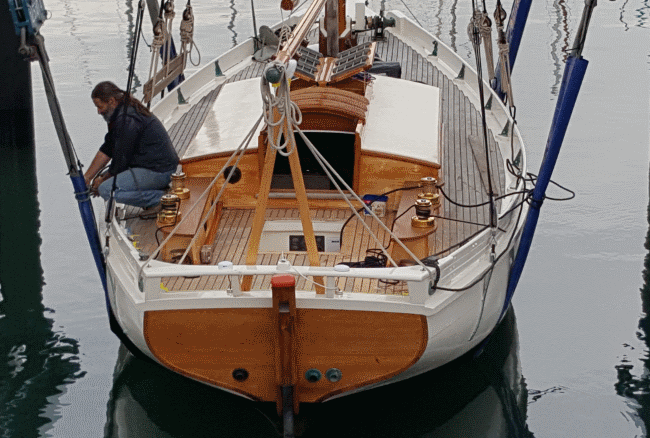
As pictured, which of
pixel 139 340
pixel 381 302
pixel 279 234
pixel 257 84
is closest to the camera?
pixel 381 302

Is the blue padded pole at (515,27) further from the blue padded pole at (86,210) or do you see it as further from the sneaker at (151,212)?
the blue padded pole at (86,210)

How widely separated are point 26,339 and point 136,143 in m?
2.38

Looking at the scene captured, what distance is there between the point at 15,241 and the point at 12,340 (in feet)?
8.60

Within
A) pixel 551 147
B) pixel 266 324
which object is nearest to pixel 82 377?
pixel 266 324

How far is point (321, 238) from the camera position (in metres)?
7.79

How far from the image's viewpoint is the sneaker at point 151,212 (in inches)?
308

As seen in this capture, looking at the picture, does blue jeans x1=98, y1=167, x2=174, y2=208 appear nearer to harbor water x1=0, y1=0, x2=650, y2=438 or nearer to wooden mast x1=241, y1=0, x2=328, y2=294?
harbor water x1=0, y1=0, x2=650, y2=438

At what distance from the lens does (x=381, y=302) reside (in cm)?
613

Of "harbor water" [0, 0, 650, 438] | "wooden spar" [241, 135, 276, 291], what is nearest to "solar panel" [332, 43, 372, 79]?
"harbor water" [0, 0, 650, 438]

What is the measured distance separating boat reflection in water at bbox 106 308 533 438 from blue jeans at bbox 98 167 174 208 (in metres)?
1.37

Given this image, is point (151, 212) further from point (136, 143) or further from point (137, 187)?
point (136, 143)

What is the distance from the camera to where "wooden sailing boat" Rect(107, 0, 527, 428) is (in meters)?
6.18

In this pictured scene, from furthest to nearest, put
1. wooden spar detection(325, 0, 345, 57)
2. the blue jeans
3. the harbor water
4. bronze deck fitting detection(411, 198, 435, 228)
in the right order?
wooden spar detection(325, 0, 345, 57), the blue jeans, the harbor water, bronze deck fitting detection(411, 198, 435, 228)

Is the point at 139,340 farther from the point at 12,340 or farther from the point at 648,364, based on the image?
the point at 648,364
